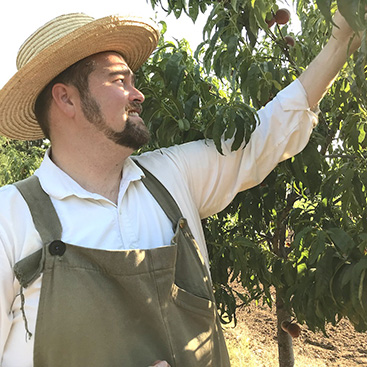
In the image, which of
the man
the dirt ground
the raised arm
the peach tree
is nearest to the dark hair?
the man

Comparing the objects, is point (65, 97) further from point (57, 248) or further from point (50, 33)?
point (57, 248)

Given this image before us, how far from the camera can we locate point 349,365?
4.53m

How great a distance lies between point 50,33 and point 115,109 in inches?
14.9

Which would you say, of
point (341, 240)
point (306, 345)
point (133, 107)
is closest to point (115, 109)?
point (133, 107)

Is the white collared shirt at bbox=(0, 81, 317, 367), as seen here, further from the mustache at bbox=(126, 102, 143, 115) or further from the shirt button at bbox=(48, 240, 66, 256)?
the mustache at bbox=(126, 102, 143, 115)

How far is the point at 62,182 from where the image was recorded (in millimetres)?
1547

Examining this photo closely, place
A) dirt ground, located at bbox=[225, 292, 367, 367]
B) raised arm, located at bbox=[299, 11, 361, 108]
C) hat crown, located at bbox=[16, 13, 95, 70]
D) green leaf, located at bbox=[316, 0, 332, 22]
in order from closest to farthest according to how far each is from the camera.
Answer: green leaf, located at bbox=[316, 0, 332, 22] < raised arm, located at bbox=[299, 11, 361, 108] < hat crown, located at bbox=[16, 13, 95, 70] < dirt ground, located at bbox=[225, 292, 367, 367]

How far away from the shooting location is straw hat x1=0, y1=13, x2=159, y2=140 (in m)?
1.63

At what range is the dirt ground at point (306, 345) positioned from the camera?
4594mm

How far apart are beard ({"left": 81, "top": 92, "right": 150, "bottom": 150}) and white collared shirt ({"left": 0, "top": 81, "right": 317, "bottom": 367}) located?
0.36 ft

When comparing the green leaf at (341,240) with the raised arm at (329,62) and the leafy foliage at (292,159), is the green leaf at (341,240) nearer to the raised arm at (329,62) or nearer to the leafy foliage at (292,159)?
the leafy foliage at (292,159)

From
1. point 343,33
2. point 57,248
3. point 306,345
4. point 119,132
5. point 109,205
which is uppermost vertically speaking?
point 343,33

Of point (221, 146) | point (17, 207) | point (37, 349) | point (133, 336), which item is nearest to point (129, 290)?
point (133, 336)

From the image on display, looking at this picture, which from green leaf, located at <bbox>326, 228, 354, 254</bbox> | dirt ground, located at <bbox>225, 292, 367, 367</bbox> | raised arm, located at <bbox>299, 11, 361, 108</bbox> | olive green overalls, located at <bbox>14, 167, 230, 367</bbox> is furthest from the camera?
dirt ground, located at <bbox>225, 292, 367, 367</bbox>
